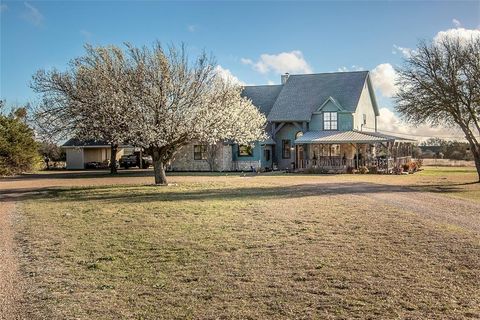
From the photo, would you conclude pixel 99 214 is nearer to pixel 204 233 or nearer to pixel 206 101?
pixel 204 233

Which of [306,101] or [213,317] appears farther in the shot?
[306,101]

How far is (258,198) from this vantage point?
18.9 metres

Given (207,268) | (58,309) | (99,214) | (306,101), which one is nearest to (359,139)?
(306,101)

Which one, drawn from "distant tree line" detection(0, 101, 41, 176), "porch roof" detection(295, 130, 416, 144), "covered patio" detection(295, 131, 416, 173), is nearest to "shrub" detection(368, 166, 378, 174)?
"covered patio" detection(295, 131, 416, 173)

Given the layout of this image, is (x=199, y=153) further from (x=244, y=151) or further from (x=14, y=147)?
(x=14, y=147)

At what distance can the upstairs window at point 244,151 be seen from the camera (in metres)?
43.6

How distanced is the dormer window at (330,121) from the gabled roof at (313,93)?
1.15 meters

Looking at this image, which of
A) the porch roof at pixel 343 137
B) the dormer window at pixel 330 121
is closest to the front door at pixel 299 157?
the porch roof at pixel 343 137

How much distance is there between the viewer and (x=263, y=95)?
4884cm

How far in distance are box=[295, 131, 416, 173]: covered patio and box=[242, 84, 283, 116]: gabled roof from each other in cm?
604

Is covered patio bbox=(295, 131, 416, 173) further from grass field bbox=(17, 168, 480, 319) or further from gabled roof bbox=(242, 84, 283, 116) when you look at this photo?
grass field bbox=(17, 168, 480, 319)

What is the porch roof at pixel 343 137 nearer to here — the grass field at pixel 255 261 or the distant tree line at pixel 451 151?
the distant tree line at pixel 451 151

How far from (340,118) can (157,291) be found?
3679cm

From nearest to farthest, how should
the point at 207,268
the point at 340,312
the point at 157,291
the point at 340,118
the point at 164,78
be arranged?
the point at 340,312 → the point at 157,291 → the point at 207,268 → the point at 164,78 → the point at 340,118
